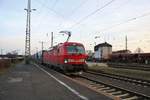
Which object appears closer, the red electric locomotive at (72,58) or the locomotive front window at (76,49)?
the red electric locomotive at (72,58)

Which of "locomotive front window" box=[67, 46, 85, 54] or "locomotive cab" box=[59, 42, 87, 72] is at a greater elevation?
"locomotive front window" box=[67, 46, 85, 54]

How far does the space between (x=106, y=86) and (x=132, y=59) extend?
43257mm

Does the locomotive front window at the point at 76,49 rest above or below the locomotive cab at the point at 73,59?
above

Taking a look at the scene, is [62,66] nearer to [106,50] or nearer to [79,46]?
[79,46]

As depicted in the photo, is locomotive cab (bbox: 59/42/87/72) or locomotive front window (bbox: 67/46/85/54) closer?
locomotive cab (bbox: 59/42/87/72)

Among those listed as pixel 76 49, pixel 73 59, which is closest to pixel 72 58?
pixel 73 59

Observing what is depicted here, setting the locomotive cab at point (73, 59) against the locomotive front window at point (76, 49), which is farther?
the locomotive front window at point (76, 49)

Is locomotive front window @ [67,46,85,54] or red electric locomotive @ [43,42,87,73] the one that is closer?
red electric locomotive @ [43,42,87,73]

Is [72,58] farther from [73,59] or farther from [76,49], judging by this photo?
[76,49]

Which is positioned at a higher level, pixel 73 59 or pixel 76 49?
pixel 76 49

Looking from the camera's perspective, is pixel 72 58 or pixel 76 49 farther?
pixel 76 49

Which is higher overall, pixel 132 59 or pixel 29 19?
pixel 29 19

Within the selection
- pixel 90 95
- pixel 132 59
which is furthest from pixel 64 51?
pixel 132 59

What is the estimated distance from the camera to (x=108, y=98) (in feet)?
38.0
